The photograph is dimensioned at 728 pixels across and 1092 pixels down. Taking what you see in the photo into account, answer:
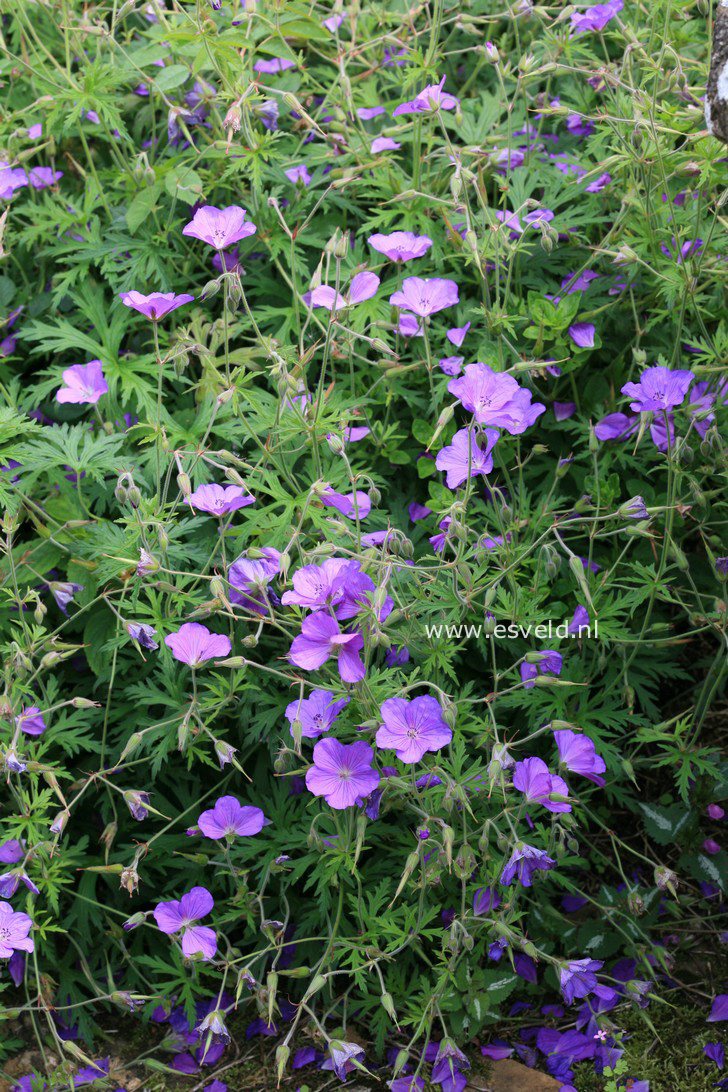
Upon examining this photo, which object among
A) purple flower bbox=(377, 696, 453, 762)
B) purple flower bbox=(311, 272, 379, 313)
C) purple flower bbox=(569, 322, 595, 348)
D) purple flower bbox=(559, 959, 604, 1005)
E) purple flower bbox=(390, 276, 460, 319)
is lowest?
purple flower bbox=(559, 959, 604, 1005)

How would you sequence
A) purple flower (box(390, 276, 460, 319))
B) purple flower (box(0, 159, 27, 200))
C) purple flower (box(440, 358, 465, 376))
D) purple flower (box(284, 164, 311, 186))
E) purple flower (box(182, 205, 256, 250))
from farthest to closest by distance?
purple flower (box(284, 164, 311, 186))
purple flower (box(0, 159, 27, 200))
purple flower (box(440, 358, 465, 376))
purple flower (box(390, 276, 460, 319))
purple flower (box(182, 205, 256, 250))

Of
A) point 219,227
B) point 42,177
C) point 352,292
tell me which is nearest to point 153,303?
point 219,227

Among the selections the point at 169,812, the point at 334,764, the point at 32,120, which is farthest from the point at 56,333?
the point at 334,764

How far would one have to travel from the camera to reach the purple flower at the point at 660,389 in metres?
2.02

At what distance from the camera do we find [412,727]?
1791 mm

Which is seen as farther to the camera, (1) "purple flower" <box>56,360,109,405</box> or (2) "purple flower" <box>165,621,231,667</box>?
(1) "purple flower" <box>56,360,109,405</box>

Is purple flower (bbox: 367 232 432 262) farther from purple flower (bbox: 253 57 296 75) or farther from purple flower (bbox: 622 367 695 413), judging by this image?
purple flower (bbox: 253 57 296 75)

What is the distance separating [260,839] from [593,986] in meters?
0.71

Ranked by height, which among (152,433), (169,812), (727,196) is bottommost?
(169,812)

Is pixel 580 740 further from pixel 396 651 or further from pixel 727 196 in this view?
pixel 727 196

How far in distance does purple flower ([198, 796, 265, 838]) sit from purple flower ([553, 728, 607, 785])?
1.91ft

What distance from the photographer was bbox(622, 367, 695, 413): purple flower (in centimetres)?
202

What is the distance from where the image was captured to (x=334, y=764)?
183 centimetres

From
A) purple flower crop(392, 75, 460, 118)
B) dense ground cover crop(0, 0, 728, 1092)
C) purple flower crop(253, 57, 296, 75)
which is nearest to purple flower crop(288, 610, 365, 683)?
dense ground cover crop(0, 0, 728, 1092)
